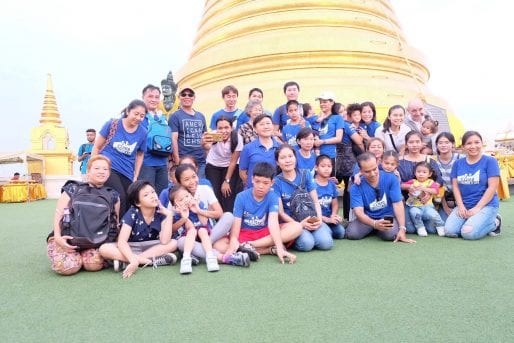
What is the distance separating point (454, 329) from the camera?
6.47 ft

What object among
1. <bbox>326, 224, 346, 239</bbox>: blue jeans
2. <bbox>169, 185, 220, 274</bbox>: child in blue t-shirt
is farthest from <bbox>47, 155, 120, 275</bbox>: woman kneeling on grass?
<bbox>326, 224, 346, 239</bbox>: blue jeans

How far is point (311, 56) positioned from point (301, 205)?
19.8ft

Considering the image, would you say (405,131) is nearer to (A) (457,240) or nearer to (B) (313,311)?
(A) (457,240)

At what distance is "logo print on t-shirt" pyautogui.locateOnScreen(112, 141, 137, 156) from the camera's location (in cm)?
407

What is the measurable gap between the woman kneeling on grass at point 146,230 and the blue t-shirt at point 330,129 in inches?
98.6

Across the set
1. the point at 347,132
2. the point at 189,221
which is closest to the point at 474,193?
the point at 347,132

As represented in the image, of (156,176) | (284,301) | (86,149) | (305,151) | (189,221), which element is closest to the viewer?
(284,301)

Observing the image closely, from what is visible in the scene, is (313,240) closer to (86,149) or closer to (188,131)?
(188,131)

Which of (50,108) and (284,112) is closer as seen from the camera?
(284,112)

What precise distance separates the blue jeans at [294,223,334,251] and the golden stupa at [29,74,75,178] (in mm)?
16785

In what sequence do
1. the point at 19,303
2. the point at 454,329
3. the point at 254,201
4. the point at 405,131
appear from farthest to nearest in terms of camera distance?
the point at 405,131
the point at 254,201
the point at 19,303
the point at 454,329

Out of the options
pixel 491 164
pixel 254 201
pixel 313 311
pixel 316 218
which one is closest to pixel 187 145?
pixel 254 201

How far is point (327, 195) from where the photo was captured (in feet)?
14.9

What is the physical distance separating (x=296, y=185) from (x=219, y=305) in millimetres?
Answer: 2011
